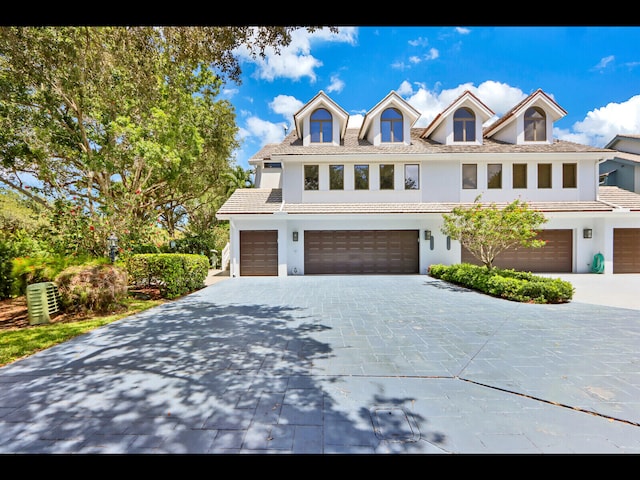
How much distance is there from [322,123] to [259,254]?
28.0 feet

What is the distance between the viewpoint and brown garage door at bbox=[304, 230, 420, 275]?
1530 cm

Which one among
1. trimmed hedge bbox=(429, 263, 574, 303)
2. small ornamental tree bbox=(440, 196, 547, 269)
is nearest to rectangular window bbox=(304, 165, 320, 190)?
small ornamental tree bbox=(440, 196, 547, 269)

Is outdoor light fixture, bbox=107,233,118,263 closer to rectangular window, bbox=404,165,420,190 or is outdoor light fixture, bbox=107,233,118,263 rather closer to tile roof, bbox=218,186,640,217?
tile roof, bbox=218,186,640,217

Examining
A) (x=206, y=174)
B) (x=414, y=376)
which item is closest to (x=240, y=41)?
(x=414, y=376)

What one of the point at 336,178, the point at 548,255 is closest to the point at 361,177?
the point at 336,178

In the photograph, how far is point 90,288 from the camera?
7.36 m

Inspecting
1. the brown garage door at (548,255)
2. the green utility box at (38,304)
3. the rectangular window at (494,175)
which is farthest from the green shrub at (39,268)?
the brown garage door at (548,255)

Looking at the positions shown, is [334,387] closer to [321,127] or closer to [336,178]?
[336,178]

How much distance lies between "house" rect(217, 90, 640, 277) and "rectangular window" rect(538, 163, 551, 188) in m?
0.05

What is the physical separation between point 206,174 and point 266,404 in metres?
20.6

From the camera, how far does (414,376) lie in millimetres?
4098

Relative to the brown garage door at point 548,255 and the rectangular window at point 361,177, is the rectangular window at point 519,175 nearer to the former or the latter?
the brown garage door at point 548,255

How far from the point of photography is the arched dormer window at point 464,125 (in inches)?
634
